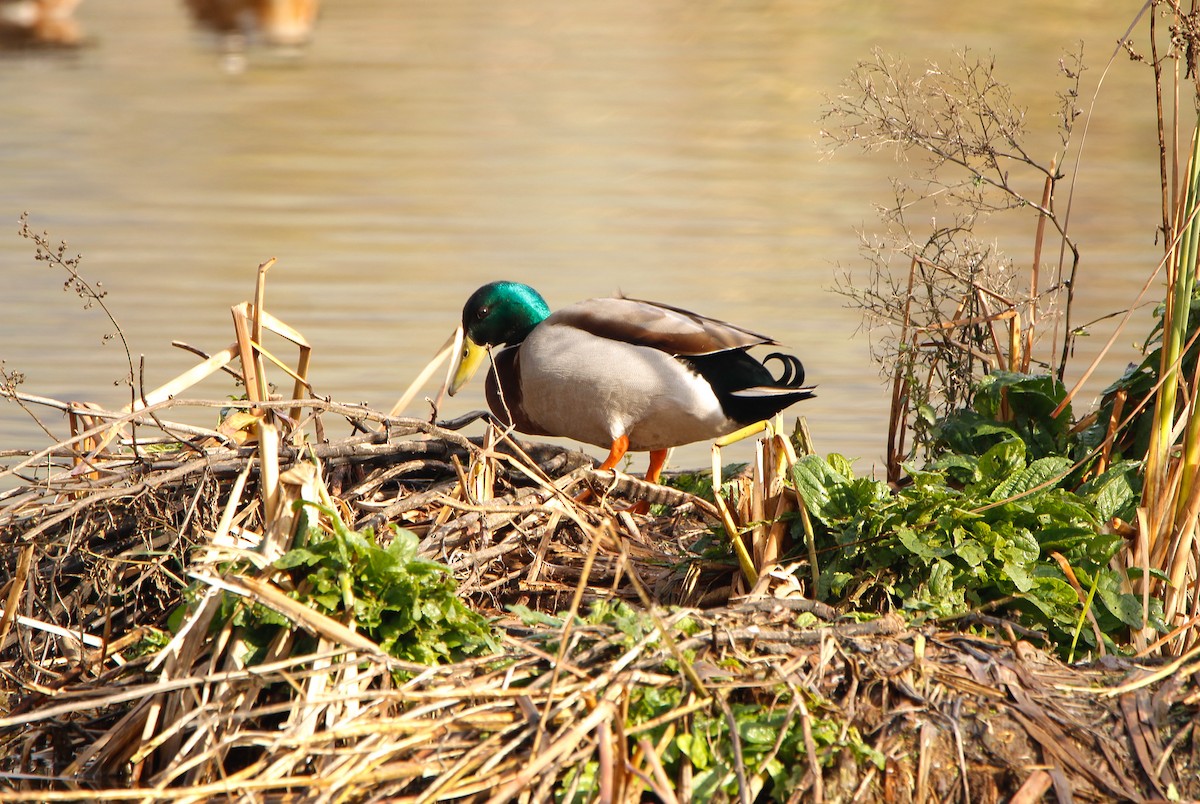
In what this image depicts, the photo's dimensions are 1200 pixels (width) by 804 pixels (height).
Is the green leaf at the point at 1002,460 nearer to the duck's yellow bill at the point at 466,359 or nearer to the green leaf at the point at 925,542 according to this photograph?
the green leaf at the point at 925,542

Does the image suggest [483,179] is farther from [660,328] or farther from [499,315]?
[660,328]

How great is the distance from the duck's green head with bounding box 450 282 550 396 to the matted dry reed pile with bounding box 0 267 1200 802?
130 centimetres

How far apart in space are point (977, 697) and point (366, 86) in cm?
1396

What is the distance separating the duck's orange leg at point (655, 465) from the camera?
4508mm

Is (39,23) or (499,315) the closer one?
(499,315)

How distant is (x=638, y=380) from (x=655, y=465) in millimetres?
426

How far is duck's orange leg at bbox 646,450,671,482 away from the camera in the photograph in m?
4.51

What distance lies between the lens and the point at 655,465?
4.59 meters

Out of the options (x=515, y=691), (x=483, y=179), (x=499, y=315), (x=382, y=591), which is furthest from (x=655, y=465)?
(x=483, y=179)

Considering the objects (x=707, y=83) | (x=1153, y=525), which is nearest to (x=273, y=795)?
(x=1153, y=525)

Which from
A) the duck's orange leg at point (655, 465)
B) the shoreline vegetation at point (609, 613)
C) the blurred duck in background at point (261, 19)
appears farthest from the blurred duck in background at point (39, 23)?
the shoreline vegetation at point (609, 613)

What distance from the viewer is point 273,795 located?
9.20ft

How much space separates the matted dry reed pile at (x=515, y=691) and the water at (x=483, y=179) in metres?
2.35

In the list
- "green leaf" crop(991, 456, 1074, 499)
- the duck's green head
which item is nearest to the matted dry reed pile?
"green leaf" crop(991, 456, 1074, 499)
